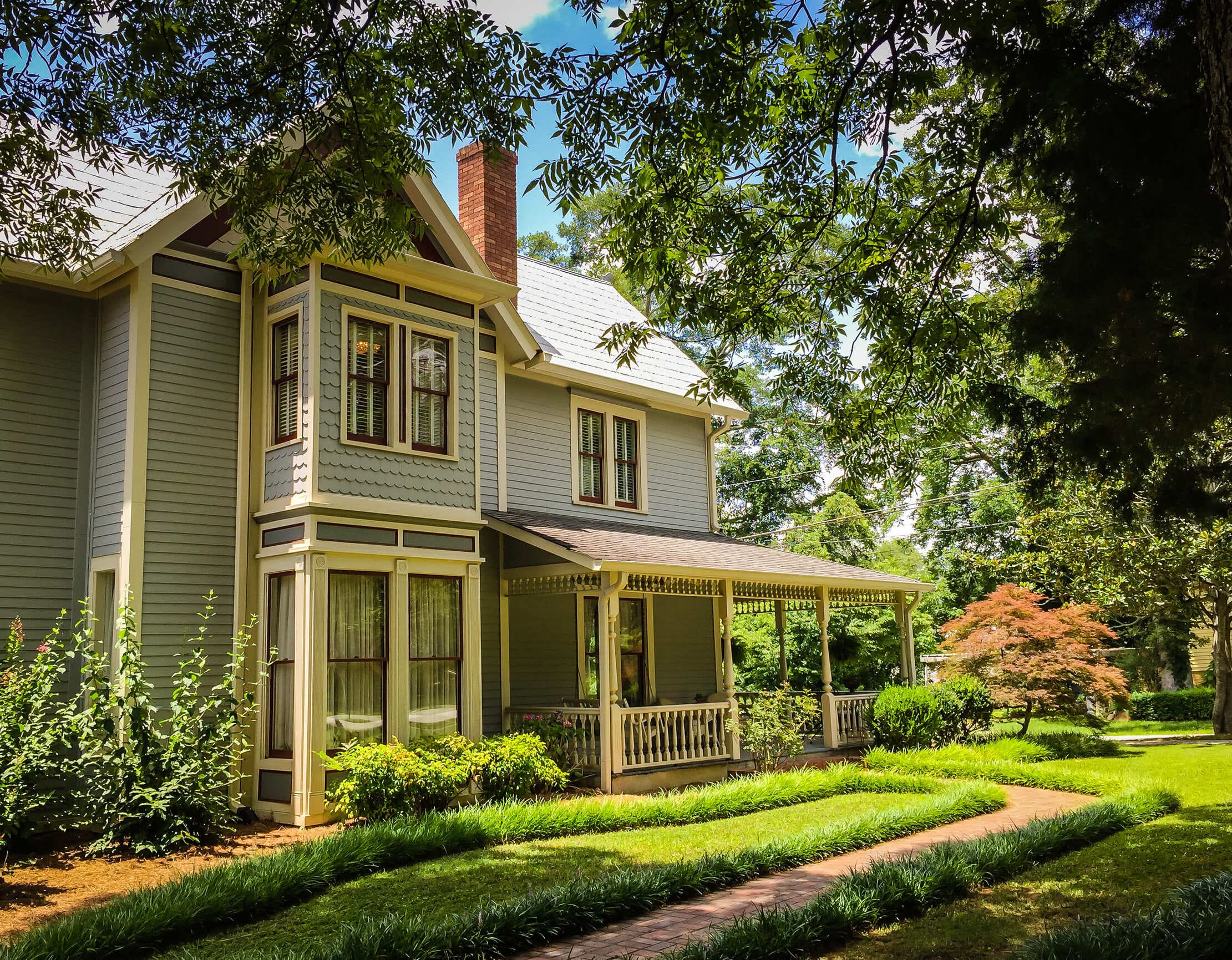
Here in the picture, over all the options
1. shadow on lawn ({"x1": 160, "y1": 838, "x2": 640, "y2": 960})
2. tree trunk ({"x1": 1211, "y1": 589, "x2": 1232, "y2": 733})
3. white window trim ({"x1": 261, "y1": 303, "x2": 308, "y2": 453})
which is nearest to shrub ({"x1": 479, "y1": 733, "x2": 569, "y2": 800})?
shadow on lawn ({"x1": 160, "y1": 838, "x2": 640, "y2": 960})

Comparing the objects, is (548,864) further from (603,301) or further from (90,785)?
(603,301)

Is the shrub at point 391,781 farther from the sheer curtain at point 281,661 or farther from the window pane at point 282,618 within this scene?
the window pane at point 282,618

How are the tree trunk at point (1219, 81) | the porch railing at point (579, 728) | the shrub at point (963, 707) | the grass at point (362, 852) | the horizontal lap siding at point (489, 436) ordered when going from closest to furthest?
the tree trunk at point (1219, 81) → the grass at point (362, 852) → the porch railing at point (579, 728) → the horizontal lap siding at point (489, 436) → the shrub at point (963, 707)

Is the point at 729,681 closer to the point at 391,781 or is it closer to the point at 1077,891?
the point at 391,781

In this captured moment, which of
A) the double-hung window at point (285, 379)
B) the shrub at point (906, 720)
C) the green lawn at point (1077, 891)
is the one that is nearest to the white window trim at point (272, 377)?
the double-hung window at point (285, 379)

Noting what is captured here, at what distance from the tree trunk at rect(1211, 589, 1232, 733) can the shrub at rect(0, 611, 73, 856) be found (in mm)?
24206

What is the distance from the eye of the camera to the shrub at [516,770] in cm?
1308

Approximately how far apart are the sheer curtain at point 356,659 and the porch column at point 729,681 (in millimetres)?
5674

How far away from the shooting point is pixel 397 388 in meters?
13.9

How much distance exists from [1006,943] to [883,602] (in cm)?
1403

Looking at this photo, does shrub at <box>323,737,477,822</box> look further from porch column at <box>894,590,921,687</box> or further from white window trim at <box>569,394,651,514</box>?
porch column at <box>894,590,921,687</box>

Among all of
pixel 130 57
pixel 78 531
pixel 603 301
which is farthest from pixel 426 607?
pixel 603 301

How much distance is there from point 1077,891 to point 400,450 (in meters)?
9.18

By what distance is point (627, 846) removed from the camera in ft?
35.1
